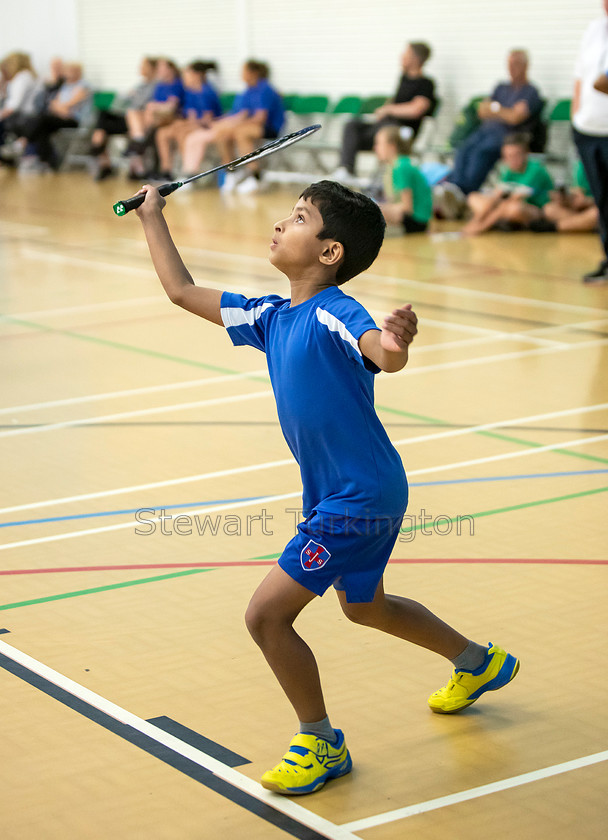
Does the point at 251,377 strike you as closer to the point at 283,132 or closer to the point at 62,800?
the point at 62,800

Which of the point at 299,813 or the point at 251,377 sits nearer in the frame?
the point at 299,813

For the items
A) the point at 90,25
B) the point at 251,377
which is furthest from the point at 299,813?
the point at 90,25

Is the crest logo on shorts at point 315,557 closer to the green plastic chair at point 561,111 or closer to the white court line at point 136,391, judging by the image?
the white court line at point 136,391

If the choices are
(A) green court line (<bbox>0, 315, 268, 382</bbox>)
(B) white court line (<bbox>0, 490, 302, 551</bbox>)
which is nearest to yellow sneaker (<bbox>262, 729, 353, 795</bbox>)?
(B) white court line (<bbox>0, 490, 302, 551</bbox>)

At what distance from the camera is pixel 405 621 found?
350 cm

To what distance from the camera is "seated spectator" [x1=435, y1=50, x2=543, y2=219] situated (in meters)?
14.9

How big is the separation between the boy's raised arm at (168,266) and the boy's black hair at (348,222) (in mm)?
410

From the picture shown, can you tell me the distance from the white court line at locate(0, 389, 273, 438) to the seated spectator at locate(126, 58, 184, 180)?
43.0 feet

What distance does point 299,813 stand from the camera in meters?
3.15

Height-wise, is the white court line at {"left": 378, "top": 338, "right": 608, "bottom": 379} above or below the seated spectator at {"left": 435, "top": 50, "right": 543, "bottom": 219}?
below

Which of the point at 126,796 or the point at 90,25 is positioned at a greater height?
the point at 90,25

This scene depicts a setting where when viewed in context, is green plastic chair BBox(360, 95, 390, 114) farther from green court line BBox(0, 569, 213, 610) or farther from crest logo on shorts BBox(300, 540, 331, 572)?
crest logo on shorts BBox(300, 540, 331, 572)

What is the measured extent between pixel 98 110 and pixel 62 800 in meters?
19.8

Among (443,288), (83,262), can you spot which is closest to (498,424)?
(443,288)
